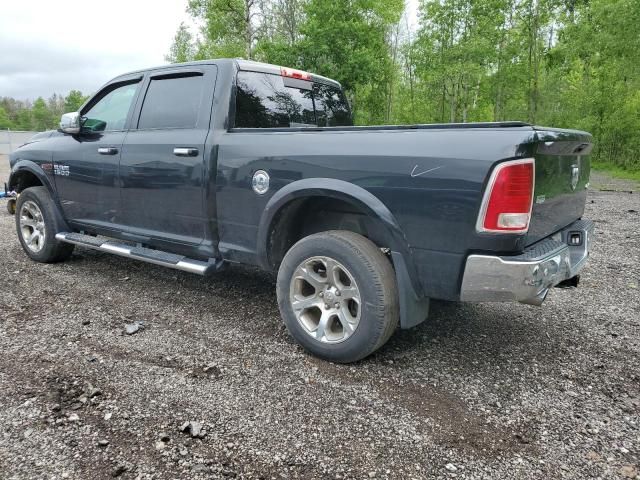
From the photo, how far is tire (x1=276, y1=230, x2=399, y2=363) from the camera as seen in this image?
2.82 metres

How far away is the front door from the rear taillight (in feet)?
10.6

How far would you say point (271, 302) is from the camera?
420cm

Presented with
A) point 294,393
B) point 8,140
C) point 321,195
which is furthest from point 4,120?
point 294,393

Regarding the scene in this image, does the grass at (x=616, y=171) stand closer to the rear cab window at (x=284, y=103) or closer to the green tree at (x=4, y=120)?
the rear cab window at (x=284, y=103)

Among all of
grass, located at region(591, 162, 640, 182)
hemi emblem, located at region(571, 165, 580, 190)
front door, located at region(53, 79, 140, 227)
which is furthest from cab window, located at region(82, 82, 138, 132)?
grass, located at region(591, 162, 640, 182)

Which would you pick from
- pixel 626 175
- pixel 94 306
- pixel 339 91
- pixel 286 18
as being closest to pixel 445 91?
pixel 286 18

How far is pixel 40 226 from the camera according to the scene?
5.20m

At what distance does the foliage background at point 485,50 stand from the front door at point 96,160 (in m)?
14.7

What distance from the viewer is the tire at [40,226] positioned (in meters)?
5.00

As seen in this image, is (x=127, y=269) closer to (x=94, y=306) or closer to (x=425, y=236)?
(x=94, y=306)

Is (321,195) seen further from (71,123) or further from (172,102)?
→ (71,123)

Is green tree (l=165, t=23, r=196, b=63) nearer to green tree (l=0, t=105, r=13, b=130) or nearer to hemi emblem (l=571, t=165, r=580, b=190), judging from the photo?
hemi emblem (l=571, t=165, r=580, b=190)

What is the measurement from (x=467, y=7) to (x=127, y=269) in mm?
24995

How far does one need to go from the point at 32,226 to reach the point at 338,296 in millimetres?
4059
